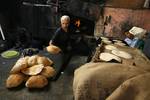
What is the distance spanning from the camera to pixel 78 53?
3.30 metres

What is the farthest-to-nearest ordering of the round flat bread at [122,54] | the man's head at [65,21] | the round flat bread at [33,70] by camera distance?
the man's head at [65,21] < the round flat bread at [122,54] < the round flat bread at [33,70]

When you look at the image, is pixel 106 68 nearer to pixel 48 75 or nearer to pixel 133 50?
pixel 48 75

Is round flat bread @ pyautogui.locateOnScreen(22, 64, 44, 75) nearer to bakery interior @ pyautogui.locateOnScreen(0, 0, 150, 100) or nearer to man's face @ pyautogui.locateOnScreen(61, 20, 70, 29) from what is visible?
bakery interior @ pyautogui.locateOnScreen(0, 0, 150, 100)

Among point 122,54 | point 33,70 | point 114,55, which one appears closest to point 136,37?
point 122,54

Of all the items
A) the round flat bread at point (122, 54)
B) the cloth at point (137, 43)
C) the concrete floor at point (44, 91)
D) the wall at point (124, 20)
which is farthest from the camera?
the wall at point (124, 20)

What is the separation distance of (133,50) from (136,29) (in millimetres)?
734

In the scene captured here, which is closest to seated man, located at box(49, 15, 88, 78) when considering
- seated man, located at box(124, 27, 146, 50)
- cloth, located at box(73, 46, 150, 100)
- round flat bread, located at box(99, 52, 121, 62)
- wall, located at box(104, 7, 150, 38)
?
round flat bread, located at box(99, 52, 121, 62)

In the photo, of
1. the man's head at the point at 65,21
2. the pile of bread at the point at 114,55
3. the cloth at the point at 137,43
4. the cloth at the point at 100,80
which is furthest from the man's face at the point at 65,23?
the cloth at the point at 100,80

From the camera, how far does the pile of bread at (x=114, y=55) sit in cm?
235

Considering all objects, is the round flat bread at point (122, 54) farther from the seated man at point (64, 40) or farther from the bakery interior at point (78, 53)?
the seated man at point (64, 40)

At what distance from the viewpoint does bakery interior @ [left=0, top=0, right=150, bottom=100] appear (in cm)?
145

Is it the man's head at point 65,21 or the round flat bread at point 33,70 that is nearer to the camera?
the round flat bread at point 33,70

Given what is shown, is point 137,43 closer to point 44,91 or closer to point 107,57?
point 107,57

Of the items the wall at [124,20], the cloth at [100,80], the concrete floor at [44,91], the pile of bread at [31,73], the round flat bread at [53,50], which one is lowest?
the concrete floor at [44,91]
